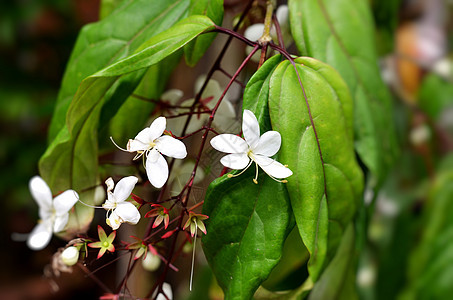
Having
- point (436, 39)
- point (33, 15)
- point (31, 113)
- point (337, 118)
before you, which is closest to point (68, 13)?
point (33, 15)

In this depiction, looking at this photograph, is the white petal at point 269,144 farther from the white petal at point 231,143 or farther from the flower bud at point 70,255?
the flower bud at point 70,255

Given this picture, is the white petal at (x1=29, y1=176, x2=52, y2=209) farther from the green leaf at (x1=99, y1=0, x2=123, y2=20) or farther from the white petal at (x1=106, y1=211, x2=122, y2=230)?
the green leaf at (x1=99, y1=0, x2=123, y2=20)

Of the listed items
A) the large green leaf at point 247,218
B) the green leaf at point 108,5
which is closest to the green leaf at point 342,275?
the large green leaf at point 247,218

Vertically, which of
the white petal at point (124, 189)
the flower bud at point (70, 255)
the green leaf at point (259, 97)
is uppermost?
the green leaf at point (259, 97)

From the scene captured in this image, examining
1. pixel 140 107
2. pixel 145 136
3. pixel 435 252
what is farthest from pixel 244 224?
pixel 435 252

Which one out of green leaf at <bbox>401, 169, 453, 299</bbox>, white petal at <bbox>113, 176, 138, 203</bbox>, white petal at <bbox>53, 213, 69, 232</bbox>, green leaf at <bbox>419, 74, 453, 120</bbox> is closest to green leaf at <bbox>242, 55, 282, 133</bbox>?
white petal at <bbox>113, 176, 138, 203</bbox>
